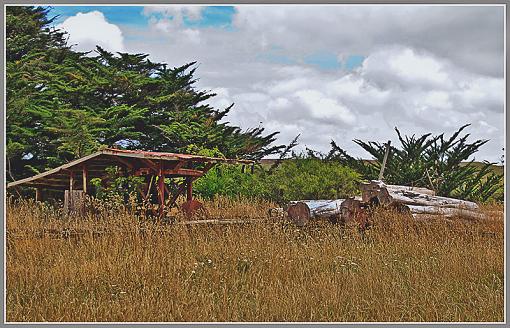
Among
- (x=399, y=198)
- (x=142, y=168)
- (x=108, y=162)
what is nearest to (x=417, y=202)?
(x=399, y=198)

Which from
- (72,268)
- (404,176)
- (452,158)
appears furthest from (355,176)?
(72,268)

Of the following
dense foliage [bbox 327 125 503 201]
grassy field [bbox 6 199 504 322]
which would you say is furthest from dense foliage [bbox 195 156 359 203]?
grassy field [bbox 6 199 504 322]

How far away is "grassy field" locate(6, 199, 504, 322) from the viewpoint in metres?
5.04

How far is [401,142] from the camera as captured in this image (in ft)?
34.8

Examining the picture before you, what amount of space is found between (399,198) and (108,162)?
4.01 m

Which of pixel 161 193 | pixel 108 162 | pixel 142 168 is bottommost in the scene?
pixel 161 193

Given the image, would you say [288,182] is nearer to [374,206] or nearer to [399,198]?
[374,206]

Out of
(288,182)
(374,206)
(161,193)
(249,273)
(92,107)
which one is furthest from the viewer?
(92,107)

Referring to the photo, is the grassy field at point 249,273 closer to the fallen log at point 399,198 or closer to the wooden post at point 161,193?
the fallen log at point 399,198

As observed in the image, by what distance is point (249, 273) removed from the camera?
5801 millimetres

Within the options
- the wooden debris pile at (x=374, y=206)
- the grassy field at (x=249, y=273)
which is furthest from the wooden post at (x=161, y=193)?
the wooden debris pile at (x=374, y=206)

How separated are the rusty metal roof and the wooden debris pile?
47.2 inches

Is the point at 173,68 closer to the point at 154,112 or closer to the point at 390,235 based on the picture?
the point at 154,112

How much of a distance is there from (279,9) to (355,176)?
3.59 metres
